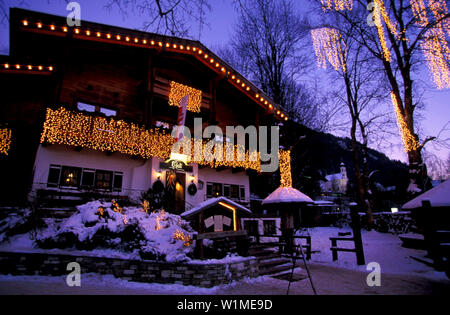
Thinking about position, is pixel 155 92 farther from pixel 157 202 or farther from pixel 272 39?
pixel 272 39

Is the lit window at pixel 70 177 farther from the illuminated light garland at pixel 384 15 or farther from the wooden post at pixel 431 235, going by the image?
the illuminated light garland at pixel 384 15

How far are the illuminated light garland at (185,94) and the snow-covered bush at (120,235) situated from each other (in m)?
8.82

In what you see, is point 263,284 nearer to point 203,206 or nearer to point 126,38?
point 203,206

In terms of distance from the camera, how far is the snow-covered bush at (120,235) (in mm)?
7654

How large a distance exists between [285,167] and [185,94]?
9157mm

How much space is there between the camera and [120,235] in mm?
8320

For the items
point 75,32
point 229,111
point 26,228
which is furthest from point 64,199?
point 229,111

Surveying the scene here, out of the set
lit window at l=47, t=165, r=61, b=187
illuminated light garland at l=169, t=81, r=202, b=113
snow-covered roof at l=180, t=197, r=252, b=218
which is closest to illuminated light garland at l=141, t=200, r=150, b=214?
snow-covered roof at l=180, t=197, r=252, b=218

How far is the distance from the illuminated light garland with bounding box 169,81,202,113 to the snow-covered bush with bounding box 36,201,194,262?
28.9 feet

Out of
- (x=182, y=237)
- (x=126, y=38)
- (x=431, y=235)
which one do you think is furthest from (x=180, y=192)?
(x=431, y=235)

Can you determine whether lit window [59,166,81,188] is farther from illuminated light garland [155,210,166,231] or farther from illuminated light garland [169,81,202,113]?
illuminated light garland [169,81,202,113]

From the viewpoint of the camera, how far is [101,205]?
937 cm
